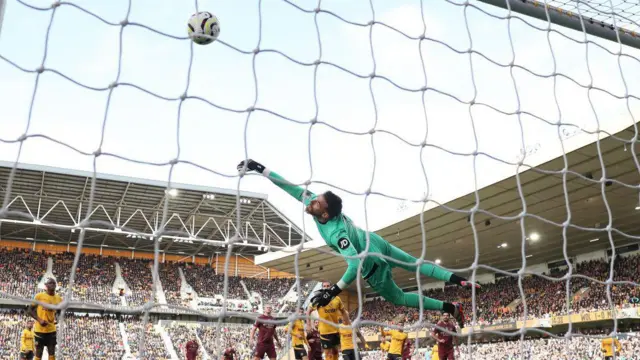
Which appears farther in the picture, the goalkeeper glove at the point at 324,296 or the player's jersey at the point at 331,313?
the player's jersey at the point at 331,313

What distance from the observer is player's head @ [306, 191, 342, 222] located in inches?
153

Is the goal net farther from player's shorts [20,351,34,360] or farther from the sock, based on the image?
player's shorts [20,351,34,360]

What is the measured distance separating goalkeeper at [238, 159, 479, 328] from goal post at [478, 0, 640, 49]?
2005 millimetres

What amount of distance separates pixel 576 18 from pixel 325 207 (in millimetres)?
2676

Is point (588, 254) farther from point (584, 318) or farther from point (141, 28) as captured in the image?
point (141, 28)

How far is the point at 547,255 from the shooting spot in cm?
2731

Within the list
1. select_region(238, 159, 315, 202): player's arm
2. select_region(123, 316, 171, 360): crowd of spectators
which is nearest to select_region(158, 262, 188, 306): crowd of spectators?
select_region(123, 316, 171, 360): crowd of spectators

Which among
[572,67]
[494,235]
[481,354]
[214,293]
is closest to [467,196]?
[494,235]

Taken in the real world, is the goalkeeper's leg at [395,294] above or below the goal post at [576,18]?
below

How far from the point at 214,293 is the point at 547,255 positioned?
21113 millimetres

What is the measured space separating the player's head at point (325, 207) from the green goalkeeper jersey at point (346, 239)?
0.05m

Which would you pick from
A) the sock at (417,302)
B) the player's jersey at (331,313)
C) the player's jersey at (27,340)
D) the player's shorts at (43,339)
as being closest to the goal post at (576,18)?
the sock at (417,302)

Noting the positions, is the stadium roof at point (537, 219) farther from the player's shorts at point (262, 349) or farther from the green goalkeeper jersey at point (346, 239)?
the green goalkeeper jersey at point (346, 239)

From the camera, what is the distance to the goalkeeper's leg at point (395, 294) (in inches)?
162
